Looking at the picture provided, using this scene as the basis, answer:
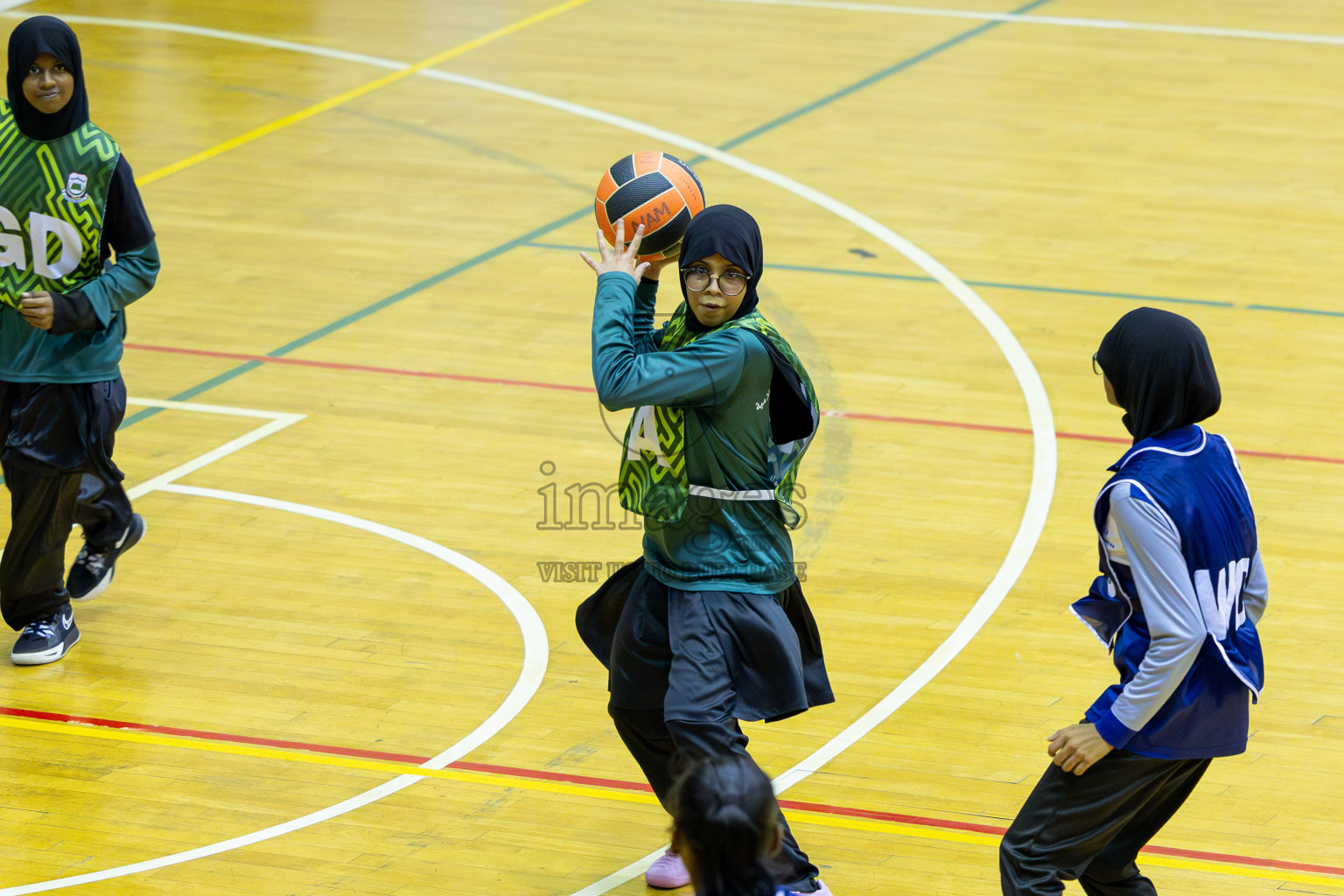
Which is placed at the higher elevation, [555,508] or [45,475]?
[45,475]

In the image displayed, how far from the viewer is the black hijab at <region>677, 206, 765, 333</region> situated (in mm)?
4508

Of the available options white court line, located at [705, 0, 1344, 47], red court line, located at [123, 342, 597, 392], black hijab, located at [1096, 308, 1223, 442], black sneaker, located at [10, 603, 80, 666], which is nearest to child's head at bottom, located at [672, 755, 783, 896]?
black hijab, located at [1096, 308, 1223, 442]

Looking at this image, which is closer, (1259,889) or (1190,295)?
(1259,889)

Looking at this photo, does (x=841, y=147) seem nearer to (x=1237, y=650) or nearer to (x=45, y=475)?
(x=45, y=475)

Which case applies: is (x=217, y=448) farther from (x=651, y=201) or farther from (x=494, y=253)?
(x=651, y=201)

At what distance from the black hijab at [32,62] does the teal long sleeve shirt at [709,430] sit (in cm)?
263

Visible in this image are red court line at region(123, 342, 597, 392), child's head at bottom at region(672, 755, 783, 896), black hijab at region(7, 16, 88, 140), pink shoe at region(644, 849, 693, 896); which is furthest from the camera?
red court line at region(123, 342, 597, 392)

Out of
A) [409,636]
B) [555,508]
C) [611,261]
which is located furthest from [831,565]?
[611,261]

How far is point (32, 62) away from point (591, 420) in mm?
3522

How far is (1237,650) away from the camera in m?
4.20

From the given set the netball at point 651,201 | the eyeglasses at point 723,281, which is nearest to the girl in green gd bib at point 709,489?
the eyeglasses at point 723,281

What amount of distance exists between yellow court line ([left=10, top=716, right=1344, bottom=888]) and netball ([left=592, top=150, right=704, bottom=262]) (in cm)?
185

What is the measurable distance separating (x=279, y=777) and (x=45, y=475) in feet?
4.98

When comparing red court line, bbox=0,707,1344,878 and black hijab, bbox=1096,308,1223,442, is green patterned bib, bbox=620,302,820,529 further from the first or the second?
red court line, bbox=0,707,1344,878
